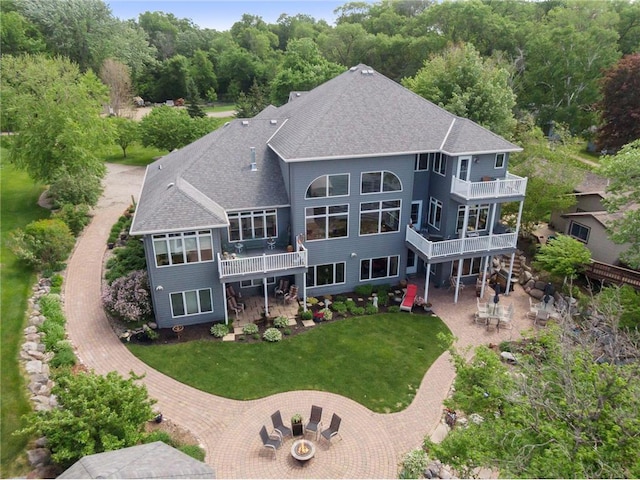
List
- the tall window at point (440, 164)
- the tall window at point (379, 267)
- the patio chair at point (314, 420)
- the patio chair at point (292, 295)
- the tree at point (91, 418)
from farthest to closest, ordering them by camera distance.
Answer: the tall window at point (379, 267) → the tall window at point (440, 164) → the patio chair at point (292, 295) → the patio chair at point (314, 420) → the tree at point (91, 418)

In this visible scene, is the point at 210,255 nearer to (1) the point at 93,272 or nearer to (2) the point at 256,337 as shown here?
(2) the point at 256,337

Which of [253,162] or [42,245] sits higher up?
A: [253,162]

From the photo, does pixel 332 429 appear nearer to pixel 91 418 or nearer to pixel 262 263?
pixel 91 418

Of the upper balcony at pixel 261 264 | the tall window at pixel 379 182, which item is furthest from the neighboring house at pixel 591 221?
the upper balcony at pixel 261 264

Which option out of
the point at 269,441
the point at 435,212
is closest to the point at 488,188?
the point at 435,212

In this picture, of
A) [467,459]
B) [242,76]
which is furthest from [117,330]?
[242,76]

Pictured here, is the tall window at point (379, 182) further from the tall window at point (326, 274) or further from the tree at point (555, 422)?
the tree at point (555, 422)
